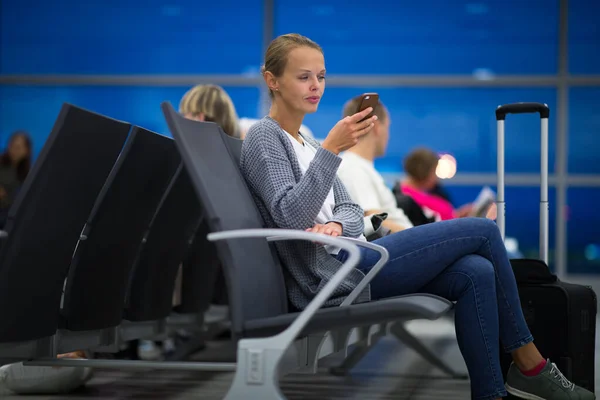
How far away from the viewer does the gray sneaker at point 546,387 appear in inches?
92.2

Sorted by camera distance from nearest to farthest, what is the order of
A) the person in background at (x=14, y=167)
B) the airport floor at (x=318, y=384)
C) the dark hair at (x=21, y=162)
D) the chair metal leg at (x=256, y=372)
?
1. the chair metal leg at (x=256, y=372)
2. the airport floor at (x=318, y=384)
3. the person in background at (x=14, y=167)
4. the dark hair at (x=21, y=162)

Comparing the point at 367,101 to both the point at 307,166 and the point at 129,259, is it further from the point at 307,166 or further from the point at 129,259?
the point at 129,259

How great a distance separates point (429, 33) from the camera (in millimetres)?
7246

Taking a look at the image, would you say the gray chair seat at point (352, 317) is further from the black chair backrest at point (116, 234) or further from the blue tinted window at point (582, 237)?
the blue tinted window at point (582, 237)

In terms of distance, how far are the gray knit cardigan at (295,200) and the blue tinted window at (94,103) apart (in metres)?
5.17

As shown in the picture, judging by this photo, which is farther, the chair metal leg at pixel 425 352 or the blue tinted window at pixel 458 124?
the blue tinted window at pixel 458 124

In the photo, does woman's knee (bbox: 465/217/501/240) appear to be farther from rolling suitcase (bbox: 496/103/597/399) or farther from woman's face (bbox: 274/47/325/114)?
woman's face (bbox: 274/47/325/114)

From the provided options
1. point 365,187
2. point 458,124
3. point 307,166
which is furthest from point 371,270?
point 458,124

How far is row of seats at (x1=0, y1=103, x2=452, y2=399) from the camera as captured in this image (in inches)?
78.7

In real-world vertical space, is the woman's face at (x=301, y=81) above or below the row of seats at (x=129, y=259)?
above

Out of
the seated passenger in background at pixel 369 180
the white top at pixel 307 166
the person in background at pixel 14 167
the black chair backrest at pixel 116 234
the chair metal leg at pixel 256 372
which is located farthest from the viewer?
the person in background at pixel 14 167

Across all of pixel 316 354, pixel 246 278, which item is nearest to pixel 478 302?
pixel 316 354

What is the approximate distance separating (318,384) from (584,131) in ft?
14.7

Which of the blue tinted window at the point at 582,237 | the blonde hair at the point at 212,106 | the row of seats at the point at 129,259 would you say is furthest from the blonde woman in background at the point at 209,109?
the blue tinted window at the point at 582,237
